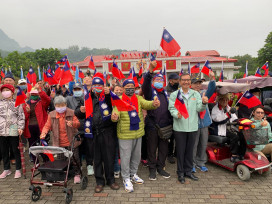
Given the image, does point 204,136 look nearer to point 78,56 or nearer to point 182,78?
point 182,78

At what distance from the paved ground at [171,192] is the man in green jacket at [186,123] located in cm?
36

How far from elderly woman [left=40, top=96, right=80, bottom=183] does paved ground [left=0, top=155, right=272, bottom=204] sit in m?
0.66

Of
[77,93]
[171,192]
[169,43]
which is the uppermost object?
[169,43]

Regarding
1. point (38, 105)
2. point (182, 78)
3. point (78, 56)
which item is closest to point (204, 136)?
point (182, 78)

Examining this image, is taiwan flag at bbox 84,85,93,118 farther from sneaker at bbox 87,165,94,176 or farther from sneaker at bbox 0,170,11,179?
sneaker at bbox 0,170,11,179

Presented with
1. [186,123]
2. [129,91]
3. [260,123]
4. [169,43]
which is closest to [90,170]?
[129,91]

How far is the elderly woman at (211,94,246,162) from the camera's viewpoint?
4635 mm

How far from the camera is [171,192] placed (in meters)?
3.94

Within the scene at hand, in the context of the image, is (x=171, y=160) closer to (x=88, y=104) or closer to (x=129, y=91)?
(x=129, y=91)

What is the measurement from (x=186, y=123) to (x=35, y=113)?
12.2ft

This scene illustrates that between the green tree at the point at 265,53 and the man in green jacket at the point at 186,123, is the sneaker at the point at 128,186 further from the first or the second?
the green tree at the point at 265,53

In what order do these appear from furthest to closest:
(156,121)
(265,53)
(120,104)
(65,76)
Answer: (265,53) < (65,76) < (156,121) < (120,104)

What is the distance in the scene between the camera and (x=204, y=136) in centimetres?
481

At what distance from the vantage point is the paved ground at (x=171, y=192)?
370 centimetres
